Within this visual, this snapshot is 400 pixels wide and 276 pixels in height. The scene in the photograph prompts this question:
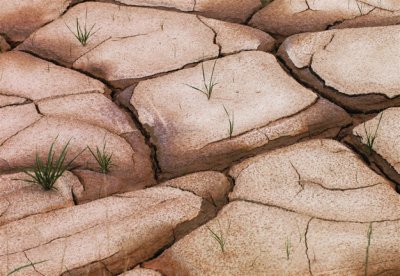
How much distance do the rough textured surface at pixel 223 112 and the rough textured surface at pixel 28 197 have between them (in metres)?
0.30

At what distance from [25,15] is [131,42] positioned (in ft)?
1.80

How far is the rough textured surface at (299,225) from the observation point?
5.67ft

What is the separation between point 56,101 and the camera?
2.47 m

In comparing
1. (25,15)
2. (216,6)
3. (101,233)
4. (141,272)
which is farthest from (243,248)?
(25,15)

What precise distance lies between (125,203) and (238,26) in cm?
118

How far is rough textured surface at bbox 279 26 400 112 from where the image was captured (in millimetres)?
2414

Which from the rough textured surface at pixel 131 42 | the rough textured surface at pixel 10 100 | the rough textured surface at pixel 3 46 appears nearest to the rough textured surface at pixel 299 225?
the rough textured surface at pixel 131 42

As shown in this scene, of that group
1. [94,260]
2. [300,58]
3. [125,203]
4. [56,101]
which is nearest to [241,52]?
[300,58]

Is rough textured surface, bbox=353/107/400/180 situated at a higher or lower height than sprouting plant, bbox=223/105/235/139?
higher

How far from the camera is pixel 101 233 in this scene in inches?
72.8

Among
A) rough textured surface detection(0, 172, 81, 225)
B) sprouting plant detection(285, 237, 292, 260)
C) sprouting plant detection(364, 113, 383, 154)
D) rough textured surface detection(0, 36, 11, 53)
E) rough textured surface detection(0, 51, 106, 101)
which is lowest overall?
rough textured surface detection(0, 172, 81, 225)

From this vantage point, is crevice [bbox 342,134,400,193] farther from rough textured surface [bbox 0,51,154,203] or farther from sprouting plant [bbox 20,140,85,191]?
sprouting plant [bbox 20,140,85,191]

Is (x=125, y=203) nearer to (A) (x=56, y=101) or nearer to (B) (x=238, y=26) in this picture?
(A) (x=56, y=101)

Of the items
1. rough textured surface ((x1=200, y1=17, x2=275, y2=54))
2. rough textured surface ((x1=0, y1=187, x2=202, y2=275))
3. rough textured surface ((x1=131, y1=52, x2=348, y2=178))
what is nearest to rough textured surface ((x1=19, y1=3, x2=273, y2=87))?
rough textured surface ((x1=200, y1=17, x2=275, y2=54))
